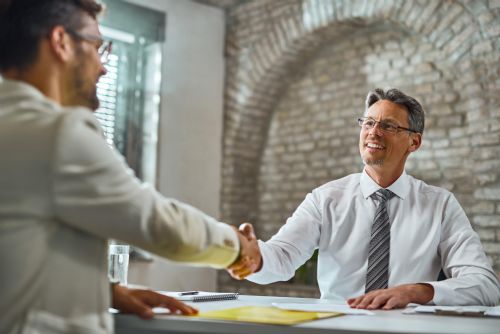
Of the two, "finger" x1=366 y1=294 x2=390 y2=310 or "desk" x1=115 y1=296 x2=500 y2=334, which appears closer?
"desk" x1=115 y1=296 x2=500 y2=334

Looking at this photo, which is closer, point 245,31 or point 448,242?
point 448,242

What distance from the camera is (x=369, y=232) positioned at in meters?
2.72

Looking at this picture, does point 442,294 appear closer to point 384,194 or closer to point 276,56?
point 384,194

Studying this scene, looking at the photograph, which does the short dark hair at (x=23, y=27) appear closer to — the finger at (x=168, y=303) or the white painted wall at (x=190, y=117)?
the finger at (x=168, y=303)

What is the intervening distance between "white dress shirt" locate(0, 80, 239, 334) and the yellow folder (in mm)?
346

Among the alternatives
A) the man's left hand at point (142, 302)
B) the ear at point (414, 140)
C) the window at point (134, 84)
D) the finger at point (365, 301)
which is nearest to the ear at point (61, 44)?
the man's left hand at point (142, 302)

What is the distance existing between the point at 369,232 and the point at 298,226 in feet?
1.03

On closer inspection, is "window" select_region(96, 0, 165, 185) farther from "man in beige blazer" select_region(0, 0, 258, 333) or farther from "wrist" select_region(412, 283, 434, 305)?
"man in beige blazer" select_region(0, 0, 258, 333)

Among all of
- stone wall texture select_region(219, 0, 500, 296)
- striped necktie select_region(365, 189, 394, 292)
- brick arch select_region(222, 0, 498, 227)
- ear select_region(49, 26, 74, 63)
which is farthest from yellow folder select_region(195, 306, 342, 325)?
brick arch select_region(222, 0, 498, 227)

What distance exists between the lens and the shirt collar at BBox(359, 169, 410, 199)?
279 centimetres

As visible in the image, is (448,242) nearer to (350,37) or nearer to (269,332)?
(269,332)

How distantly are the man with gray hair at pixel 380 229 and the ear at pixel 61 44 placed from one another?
1.30 metres

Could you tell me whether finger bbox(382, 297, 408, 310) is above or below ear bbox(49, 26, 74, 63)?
below

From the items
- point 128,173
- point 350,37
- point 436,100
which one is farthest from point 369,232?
point 350,37
